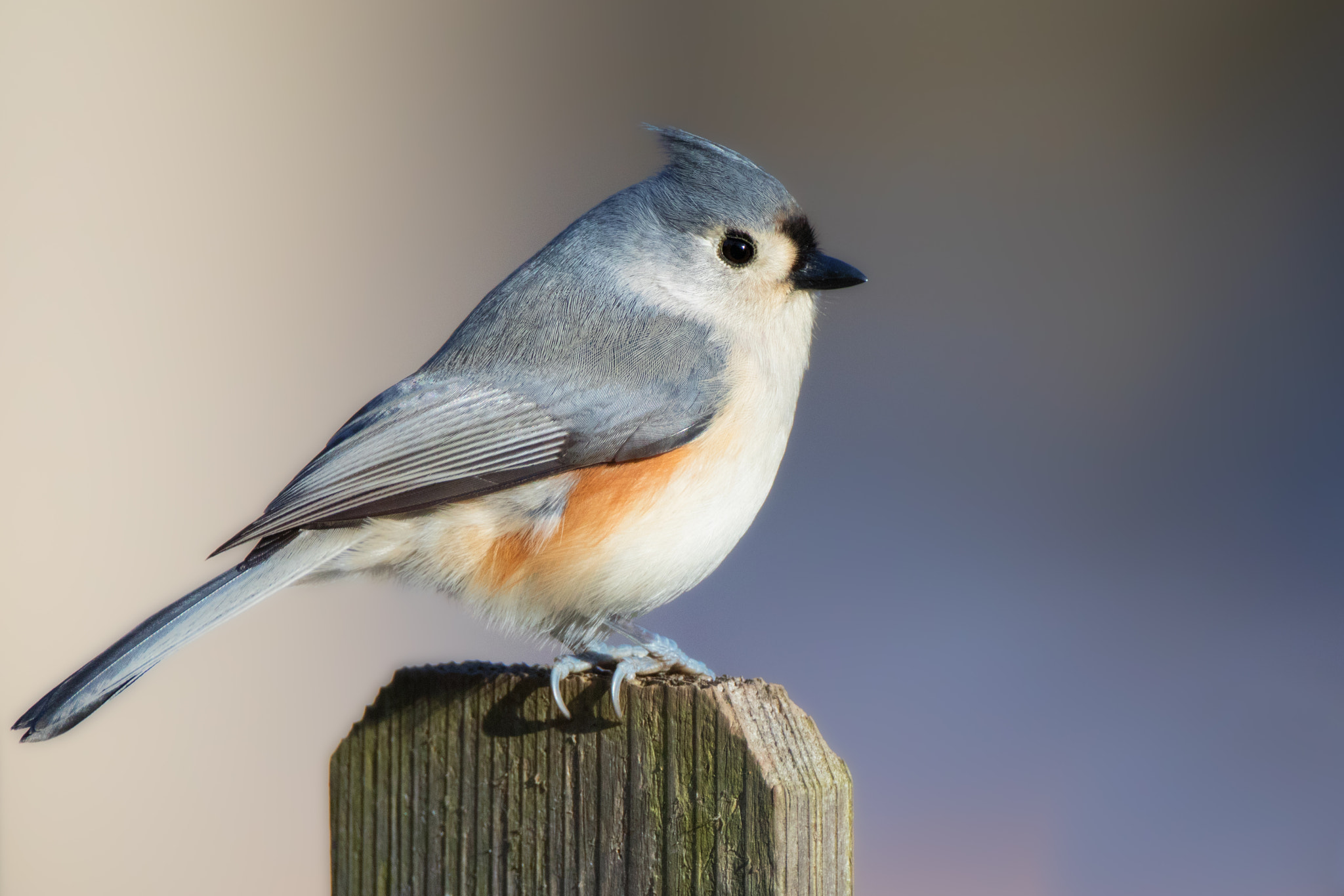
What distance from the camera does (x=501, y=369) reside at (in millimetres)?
2094

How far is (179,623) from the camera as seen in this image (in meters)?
1.68

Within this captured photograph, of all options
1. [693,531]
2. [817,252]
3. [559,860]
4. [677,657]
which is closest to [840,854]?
[559,860]

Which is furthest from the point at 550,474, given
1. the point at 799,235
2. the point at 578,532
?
the point at 799,235

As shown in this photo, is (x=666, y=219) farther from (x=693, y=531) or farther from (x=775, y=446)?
(x=693, y=531)

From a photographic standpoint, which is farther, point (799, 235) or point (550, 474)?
point (799, 235)

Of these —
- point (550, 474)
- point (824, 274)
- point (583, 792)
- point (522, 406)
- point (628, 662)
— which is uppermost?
point (824, 274)

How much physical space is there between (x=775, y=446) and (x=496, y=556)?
62cm

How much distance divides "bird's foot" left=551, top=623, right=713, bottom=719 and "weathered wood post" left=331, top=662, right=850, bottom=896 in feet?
0.06

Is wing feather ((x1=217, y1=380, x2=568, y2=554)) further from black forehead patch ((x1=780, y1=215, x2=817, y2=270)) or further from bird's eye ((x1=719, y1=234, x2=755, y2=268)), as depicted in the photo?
black forehead patch ((x1=780, y1=215, x2=817, y2=270))

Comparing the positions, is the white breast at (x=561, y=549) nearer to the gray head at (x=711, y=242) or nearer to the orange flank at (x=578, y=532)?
the orange flank at (x=578, y=532)

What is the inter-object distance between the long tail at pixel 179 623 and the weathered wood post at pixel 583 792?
0.32m

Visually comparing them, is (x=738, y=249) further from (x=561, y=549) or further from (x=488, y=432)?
(x=561, y=549)

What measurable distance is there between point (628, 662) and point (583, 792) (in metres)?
0.17

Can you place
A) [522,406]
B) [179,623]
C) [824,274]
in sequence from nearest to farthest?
[179,623] < [522,406] < [824,274]
